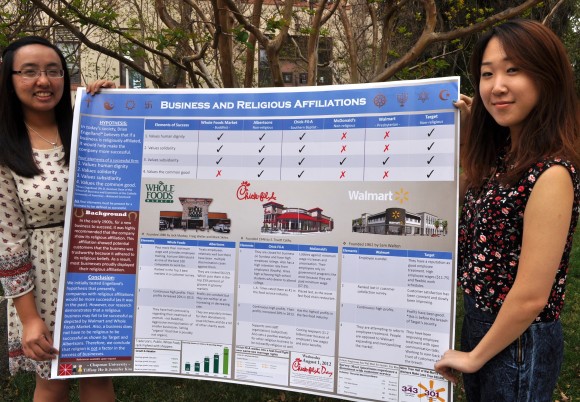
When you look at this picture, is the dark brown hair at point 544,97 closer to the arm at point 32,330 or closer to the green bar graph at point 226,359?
the green bar graph at point 226,359

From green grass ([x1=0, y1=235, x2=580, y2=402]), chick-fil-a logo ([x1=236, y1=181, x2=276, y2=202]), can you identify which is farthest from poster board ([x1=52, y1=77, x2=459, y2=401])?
green grass ([x1=0, y1=235, x2=580, y2=402])

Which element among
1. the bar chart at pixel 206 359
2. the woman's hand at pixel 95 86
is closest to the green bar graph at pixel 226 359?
the bar chart at pixel 206 359

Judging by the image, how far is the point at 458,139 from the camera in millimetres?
1936

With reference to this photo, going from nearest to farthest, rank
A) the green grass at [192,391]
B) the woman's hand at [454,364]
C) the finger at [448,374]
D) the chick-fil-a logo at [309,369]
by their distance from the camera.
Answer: the woman's hand at [454,364], the finger at [448,374], the chick-fil-a logo at [309,369], the green grass at [192,391]

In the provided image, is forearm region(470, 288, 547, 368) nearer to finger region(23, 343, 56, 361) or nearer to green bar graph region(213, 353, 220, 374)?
green bar graph region(213, 353, 220, 374)

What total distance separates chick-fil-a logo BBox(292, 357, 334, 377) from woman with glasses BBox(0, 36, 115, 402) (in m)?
1.08

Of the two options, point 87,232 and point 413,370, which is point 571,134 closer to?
point 413,370

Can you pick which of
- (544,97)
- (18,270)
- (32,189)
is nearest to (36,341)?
(18,270)

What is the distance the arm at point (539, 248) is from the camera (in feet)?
4.83

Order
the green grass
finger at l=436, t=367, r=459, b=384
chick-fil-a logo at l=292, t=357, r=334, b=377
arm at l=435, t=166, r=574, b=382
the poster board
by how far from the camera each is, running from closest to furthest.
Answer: arm at l=435, t=166, r=574, b=382 < finger at l=436, t=367, r=459, b=384 < the poster board < chick-fil-a logo at l=292, t=357, r=334, b=377 < the green grass

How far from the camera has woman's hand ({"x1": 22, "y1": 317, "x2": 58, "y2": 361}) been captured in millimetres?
2129

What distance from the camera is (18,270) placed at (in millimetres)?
2115

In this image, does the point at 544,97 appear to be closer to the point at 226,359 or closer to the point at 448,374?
the point at 448,374

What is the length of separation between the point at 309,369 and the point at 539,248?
1.10 metres
